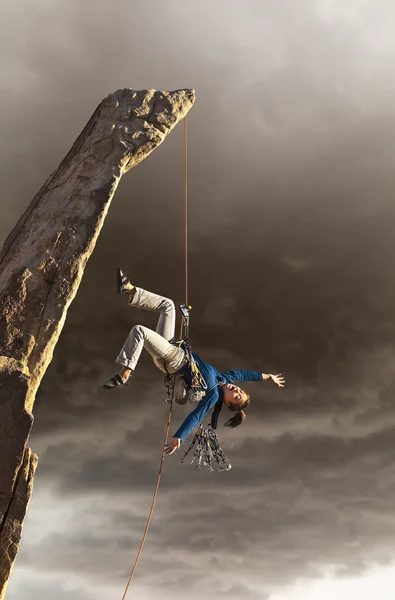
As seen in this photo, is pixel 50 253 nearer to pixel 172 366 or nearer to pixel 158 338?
pixel 158 338

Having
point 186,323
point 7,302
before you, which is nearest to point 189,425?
point 186,323

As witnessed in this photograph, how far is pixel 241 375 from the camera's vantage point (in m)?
8.95

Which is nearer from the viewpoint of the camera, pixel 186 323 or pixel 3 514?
pixel 3 514

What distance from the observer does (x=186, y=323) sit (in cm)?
877

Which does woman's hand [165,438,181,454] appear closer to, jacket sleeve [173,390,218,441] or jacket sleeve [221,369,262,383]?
jacket sleeve [173,390,218,441]

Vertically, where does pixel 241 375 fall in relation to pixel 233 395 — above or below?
above

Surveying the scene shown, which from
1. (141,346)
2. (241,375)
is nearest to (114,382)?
(141,346)

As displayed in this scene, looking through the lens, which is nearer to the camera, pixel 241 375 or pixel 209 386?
pixel 209 386

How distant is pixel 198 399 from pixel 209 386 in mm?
239

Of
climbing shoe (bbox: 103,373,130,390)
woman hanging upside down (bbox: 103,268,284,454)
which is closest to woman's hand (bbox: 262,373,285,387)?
woman hanging upside down (bbox: 103,268,284,454)

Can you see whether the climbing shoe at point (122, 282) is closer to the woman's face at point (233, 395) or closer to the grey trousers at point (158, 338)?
the grey trousers at point (158, 338)

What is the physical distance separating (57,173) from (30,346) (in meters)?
2.93

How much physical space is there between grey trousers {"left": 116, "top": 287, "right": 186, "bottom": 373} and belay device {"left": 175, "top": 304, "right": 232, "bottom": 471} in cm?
16

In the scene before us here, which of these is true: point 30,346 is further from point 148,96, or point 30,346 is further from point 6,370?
point 148,96
